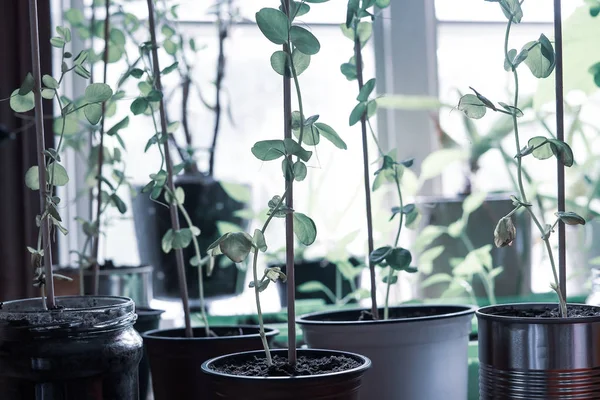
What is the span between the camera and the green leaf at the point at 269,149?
0.56 meters

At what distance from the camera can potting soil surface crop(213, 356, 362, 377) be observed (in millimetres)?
532

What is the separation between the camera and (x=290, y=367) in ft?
1.78

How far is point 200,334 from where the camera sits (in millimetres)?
783

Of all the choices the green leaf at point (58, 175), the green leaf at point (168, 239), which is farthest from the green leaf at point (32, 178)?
the green leaf at point (168, 239)

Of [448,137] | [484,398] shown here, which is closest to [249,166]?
[448,137]

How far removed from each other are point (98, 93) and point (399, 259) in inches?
12.4

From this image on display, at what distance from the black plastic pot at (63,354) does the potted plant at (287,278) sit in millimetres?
86

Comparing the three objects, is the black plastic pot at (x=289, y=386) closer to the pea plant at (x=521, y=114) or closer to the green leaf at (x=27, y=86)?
the pea plant at (x=521, y=114)

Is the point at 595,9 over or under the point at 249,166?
over

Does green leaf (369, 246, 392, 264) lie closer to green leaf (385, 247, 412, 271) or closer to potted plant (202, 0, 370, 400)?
green leaf (385, 247, 412, 271)

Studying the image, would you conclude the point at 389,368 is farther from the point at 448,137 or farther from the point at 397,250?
the point at 448,137

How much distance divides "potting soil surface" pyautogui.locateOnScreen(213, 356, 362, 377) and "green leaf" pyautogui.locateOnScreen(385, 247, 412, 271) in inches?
5.1

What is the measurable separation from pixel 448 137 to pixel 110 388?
88 centimetres

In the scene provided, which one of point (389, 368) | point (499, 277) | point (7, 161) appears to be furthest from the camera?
point (499, 277)
